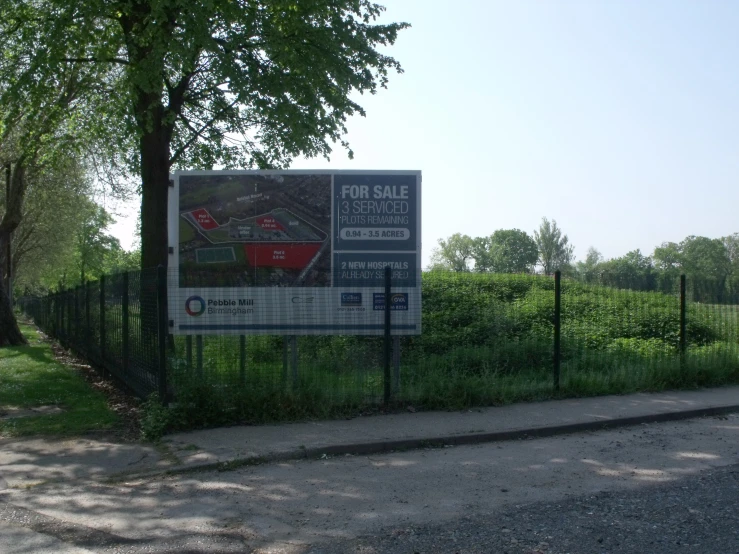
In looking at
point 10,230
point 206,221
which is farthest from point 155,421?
point 10,230

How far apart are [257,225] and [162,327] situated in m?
2.40

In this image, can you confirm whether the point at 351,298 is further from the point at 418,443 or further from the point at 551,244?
the point at 551,244

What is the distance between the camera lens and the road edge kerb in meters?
7.32

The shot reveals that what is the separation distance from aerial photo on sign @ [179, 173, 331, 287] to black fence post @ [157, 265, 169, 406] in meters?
1.38

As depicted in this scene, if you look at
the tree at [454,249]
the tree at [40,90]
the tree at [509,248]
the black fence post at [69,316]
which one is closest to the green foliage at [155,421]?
the tree at [40,90]

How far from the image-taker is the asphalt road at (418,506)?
5.22 meters

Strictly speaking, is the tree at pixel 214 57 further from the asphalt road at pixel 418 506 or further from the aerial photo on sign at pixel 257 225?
the asphalt road at pixel 418 506

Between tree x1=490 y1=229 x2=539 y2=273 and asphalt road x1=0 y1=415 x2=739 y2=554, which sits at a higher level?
tree x1=490 y1=229 x2=539 y2=273

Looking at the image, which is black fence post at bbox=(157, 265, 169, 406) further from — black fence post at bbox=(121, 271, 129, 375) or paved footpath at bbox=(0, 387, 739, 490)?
black fence post at bbox=(121, 271, 129, 375)

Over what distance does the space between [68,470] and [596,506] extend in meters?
5.16

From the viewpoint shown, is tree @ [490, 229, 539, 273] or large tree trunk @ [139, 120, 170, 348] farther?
tree @ [490, 229, 539, 273]

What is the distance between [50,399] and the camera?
469 inches

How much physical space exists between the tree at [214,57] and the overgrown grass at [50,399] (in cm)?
279

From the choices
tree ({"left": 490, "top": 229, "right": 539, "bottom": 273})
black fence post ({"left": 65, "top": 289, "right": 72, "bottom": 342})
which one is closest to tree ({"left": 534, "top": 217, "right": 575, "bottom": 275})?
tree ({"left": 490, "top": 229, "right": 539, "bottom": 273})
